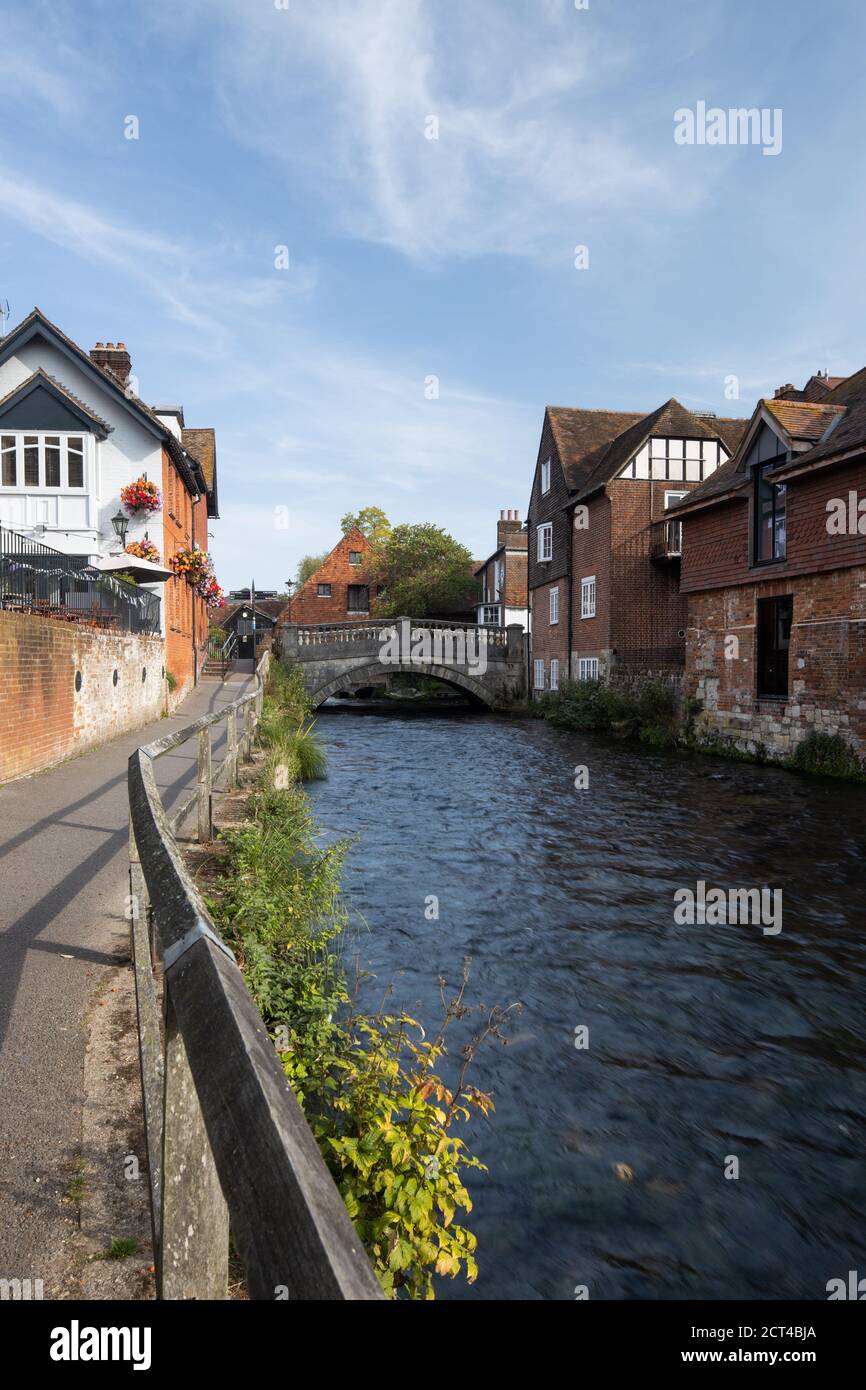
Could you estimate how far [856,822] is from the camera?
1192 cm

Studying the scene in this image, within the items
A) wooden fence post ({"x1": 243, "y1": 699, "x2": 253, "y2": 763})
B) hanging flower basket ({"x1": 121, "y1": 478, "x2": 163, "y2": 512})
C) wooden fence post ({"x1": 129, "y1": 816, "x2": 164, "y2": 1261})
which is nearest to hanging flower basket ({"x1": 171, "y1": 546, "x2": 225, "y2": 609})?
hanging flower basket ({"x1": 121, "y1": 478, "x2": 163, "y2": 512})

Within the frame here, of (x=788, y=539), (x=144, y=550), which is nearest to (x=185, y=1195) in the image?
(x=788, y=539)

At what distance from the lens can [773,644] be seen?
19.4 metres

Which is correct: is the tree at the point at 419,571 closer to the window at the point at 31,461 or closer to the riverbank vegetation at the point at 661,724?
the riverbank vegetation at the point at 661,724

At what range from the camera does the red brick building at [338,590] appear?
170 ft

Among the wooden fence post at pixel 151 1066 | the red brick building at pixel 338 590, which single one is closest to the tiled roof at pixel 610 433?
the red brick building at pixel 338 590

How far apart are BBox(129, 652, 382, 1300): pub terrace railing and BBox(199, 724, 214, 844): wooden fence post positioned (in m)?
4.98

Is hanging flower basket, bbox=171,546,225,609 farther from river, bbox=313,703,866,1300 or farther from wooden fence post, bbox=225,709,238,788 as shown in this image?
wooden fence post, bbox=225,709,238,788

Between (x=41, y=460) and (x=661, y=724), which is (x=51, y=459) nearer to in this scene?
(x=41, y=460)

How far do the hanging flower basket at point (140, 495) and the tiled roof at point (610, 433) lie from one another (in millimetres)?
13576
